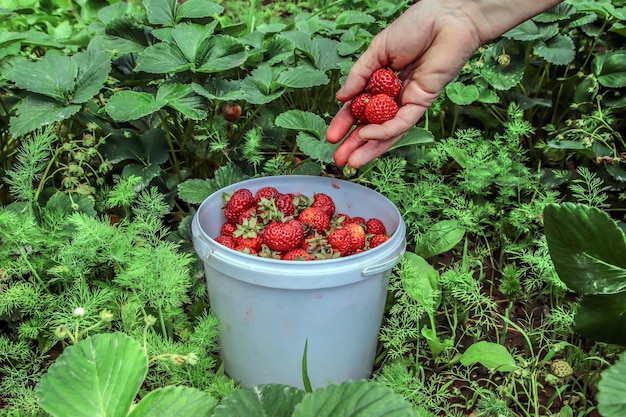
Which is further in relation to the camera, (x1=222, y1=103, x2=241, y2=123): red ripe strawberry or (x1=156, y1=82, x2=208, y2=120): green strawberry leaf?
(x1=222, y1=103, x2=241, y2=123): red ripe strawberry

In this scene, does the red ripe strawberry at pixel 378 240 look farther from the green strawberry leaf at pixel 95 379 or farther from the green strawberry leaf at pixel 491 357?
the green strawberry leaf at pixel 95 379

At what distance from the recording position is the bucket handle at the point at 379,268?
4.32 ft

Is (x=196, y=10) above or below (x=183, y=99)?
above

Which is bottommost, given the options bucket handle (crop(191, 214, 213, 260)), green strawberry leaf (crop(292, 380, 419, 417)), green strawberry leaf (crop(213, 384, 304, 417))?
bucket handle (crop(191, 214, 213, 260))

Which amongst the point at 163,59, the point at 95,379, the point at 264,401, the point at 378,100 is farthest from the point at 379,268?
the point at 163,59

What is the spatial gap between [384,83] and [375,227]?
365 mm

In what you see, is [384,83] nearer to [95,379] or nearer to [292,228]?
[292,228]

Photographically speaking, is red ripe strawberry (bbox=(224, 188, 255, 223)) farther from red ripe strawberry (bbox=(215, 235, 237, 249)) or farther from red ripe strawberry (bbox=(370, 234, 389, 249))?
red ripe strawberry (bbox=(370, 234, 389, 249))

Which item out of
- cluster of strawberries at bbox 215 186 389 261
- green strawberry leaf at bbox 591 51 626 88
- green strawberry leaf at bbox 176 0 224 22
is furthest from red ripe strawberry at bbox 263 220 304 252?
green strawberry leaf at bbox 591 51 626 88

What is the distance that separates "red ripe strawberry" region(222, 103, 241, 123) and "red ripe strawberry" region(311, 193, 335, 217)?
0.40 m

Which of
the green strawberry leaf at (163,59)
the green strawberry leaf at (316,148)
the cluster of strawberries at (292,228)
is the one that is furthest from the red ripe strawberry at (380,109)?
the green strawberry leaf at (163,59)

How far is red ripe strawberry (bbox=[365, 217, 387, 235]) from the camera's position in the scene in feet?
5.00

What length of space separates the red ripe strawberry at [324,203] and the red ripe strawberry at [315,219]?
2.3 inches

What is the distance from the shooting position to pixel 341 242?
142 centimetres
